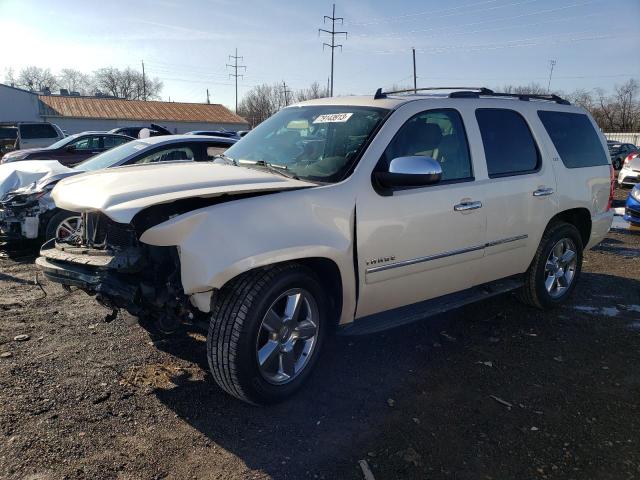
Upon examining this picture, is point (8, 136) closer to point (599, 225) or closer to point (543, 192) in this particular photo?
point (543, 192)

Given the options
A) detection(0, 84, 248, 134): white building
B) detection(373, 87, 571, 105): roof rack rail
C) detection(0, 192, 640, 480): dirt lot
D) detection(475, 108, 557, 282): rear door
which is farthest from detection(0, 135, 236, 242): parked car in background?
detection(0, 84, 248, 134): white building

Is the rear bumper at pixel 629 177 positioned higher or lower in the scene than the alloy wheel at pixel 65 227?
higher

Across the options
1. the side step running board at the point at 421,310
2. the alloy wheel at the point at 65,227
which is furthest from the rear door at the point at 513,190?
the alloy wheel at the point at 65,227

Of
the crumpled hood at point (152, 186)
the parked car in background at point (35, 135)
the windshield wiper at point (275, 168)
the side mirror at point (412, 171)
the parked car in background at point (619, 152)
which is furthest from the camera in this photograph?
the parked car in background at point (619, 152)

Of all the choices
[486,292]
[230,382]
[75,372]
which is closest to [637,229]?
[486,292]

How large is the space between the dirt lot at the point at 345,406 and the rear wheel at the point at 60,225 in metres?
1.84

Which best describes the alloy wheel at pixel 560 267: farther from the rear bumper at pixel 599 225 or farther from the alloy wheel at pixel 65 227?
the alloy wheel at pixel 65 227

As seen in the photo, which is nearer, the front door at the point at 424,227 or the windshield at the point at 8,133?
the front door at the point at 424,227

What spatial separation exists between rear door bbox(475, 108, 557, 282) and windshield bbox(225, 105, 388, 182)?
1.13 metres

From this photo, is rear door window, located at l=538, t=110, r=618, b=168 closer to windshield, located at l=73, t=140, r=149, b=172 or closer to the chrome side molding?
the chrome side molding

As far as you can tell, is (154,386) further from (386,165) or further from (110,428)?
(386,165)

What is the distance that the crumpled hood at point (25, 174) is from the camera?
261 inches

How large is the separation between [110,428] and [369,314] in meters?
1.79

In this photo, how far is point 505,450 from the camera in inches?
107
